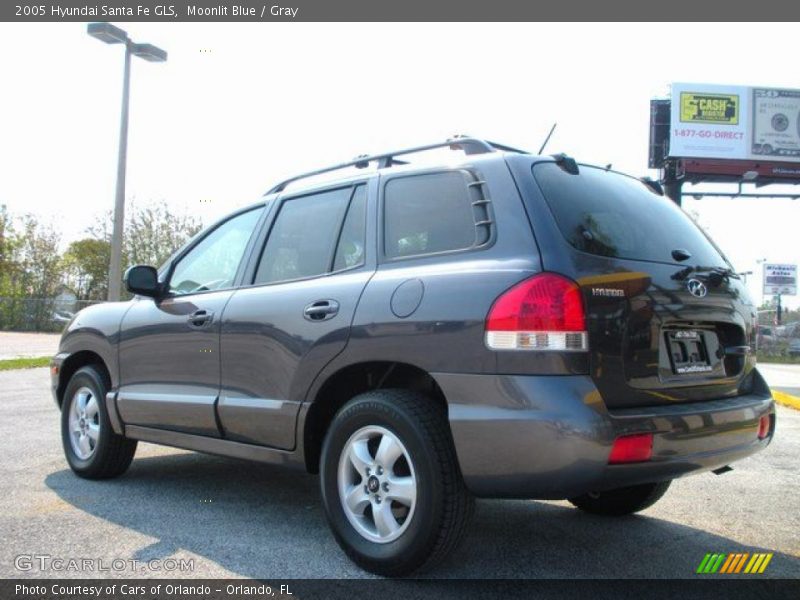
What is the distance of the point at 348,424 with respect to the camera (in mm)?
3367

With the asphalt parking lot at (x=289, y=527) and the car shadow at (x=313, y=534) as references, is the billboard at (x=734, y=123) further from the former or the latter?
the car shadow at (x=313, y=534)

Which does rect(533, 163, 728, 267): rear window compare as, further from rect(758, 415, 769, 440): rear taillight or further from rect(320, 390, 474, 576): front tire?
rect(320, 390, 474, 576): front tire

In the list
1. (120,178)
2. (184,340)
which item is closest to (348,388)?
(184,340)

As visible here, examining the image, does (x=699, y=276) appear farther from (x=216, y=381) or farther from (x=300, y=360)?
(x=216, y=381)

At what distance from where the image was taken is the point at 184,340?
4.46 m

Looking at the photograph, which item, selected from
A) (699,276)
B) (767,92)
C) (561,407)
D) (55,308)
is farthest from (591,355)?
(55,308)

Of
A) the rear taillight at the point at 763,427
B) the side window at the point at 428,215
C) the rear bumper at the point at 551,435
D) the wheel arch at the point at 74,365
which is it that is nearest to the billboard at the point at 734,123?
the wheel arch at the point at 74,365

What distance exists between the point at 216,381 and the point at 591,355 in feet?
7.32

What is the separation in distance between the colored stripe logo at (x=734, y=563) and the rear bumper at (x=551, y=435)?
0.67 m

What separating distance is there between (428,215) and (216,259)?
1.78 metres

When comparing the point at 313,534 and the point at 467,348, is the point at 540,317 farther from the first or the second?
the point at 313,534

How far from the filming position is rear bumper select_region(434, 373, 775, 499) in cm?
279

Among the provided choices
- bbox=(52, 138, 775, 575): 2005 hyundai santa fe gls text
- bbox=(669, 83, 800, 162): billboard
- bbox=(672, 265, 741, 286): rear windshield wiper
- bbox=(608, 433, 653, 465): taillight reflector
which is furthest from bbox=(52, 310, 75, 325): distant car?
bbox=(608, 433, 653, 465): taillight reflector

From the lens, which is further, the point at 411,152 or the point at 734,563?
the point at 411,152
